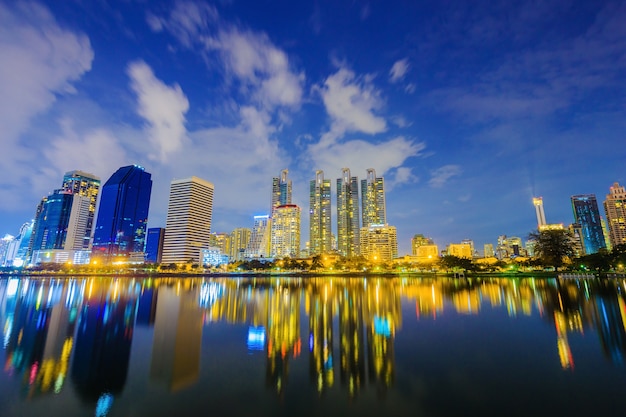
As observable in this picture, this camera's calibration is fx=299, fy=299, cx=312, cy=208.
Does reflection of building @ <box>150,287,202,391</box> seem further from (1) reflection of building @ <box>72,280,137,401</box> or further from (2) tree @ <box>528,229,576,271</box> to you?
(2) tree @ <box>528,229,576,271</box>

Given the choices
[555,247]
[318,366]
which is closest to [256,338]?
[318,366]

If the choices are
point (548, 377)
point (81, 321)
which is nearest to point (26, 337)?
point (81, 321)

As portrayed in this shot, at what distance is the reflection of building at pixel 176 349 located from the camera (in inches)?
516

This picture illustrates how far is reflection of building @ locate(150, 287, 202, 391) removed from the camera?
13.1 meters

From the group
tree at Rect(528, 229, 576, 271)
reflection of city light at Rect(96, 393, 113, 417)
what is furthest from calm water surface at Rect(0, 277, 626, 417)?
tree at Rect(528, 229, 576, 271)

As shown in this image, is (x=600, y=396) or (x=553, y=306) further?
(x=553, y=306)

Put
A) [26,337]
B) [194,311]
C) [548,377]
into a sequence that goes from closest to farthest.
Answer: [548,377]
[26,337]
[194,311]

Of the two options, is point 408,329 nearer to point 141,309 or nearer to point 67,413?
point 67,413

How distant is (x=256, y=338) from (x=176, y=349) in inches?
184

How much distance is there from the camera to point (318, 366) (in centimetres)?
1399

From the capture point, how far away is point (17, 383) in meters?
12.2

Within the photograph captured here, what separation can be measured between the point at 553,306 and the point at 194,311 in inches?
1465

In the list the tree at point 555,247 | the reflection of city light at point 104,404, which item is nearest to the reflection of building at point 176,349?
the reflection of city light at point 104,404

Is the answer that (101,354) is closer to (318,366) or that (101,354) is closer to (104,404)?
(104,404)
